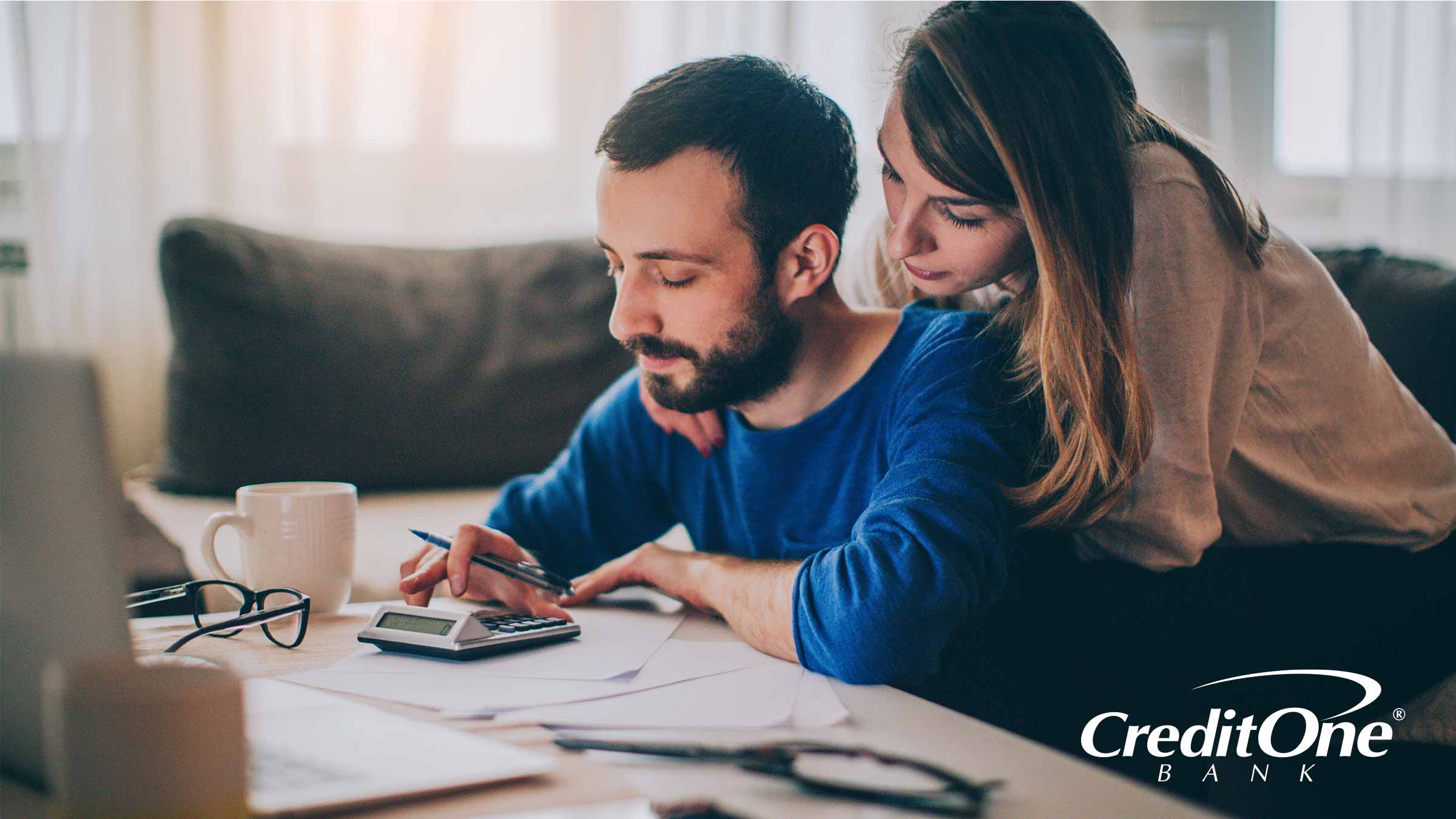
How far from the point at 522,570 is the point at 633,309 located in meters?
0.28

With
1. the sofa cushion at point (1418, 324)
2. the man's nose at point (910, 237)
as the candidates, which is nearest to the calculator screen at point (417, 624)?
the man's nose at point (910, 237)

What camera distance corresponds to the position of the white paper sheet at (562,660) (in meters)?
0.77

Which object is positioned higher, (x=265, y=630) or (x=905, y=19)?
(x=905, y=19)

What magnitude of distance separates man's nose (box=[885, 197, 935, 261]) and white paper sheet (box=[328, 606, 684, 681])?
47 cm

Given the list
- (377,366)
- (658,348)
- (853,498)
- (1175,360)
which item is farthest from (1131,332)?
(377,366)


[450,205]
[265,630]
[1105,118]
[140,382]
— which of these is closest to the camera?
[265,630]

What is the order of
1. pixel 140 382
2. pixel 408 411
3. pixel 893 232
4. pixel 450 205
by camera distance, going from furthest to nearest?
pixel 450 205, pixel 140 382, pixel 408 411, pixel 893 232

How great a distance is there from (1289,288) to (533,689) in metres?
0.91

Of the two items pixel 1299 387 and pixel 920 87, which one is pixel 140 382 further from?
pixel 1299 387

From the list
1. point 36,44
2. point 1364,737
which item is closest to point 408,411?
point 36,44

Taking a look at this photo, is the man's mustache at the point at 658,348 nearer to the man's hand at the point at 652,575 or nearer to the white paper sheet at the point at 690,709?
the man's hand at the point at 652,575

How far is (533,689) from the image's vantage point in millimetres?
722

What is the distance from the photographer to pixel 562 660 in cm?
81

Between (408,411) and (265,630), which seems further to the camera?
(408,411)
